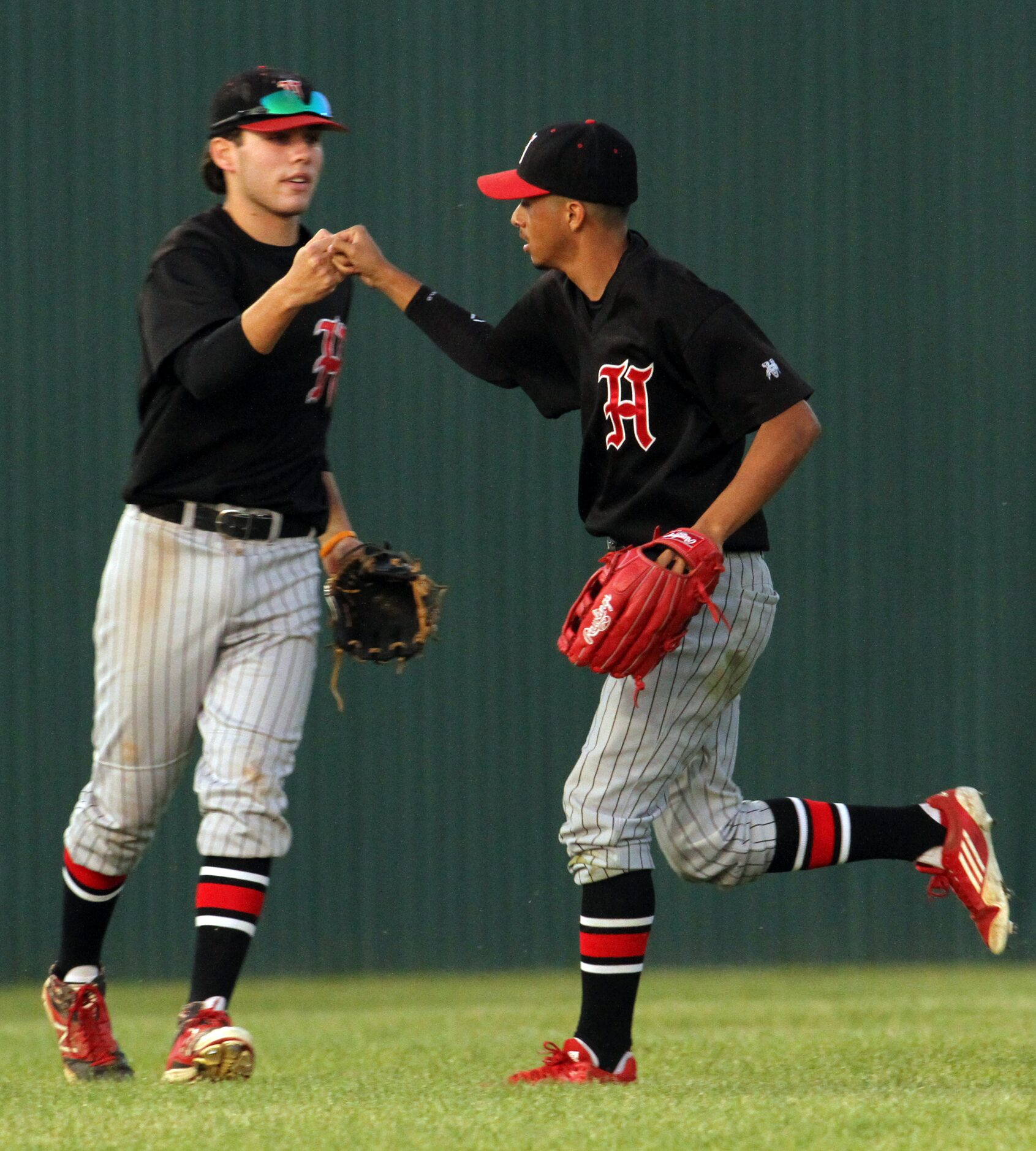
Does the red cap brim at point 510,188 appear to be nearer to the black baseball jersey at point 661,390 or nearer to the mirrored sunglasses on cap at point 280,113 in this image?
the black baseball jersey at point 661,390

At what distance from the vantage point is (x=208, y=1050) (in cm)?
307

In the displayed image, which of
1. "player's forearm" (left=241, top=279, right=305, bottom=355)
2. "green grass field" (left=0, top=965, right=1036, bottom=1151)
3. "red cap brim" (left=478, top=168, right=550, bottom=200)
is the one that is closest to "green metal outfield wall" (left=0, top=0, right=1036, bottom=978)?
"green grass field" (left=0, top=965, right=1036, bottom=1151)

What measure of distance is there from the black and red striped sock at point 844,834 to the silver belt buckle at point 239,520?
120 cm

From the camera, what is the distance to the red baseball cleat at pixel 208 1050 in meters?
3.08

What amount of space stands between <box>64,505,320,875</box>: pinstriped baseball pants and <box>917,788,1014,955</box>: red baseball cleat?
4.52 feet

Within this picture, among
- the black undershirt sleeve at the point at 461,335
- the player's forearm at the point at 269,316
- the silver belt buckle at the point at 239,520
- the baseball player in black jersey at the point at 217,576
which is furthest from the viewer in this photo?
the black undershirt sleeve at the point at 461,335

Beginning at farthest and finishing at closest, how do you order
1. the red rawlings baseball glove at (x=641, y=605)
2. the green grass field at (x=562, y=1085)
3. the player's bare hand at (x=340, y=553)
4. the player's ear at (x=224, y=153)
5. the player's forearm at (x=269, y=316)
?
the player's bare hand at (x=340, y=553) < the player's ear at (x=224, y=153) < the player's forearm at (x=269, y=316) < the red rawlings baseball glove at (x=641, y=605) < the green grass field at (x=562, y=1085)

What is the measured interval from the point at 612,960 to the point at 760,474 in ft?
3.12

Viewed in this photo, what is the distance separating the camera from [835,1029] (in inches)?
175

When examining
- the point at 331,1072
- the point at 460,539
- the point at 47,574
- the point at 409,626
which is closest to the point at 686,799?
the point at 409,626

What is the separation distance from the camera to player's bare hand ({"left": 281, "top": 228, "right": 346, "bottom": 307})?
10.3 feet

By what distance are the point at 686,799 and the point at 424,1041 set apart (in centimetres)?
137

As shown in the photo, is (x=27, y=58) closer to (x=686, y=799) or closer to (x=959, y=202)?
(x=959, y=202)

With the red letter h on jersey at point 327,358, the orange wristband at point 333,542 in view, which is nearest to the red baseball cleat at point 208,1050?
the orange wristband at point 333,542
